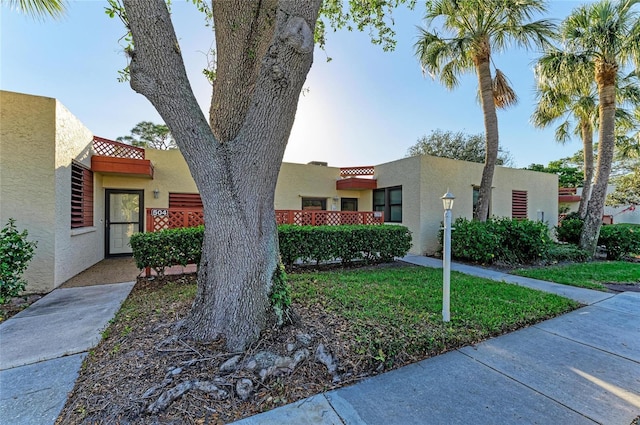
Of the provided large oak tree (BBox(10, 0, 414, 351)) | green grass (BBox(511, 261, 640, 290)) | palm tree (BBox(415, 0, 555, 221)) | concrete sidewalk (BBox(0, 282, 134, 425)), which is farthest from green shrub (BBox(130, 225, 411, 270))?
palm tree (BBox(415, 0, 555, 221))

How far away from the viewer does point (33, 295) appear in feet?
16.0

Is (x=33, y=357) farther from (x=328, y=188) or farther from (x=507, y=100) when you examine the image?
(x=507, y=100)

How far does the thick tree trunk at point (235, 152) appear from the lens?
2492mm

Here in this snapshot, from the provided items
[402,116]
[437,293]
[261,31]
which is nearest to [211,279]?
[261,31]

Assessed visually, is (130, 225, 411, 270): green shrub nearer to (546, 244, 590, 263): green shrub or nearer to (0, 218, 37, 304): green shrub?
(0, 218, 37, 304): green shrub

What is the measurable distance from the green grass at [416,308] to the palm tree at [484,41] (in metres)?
4.74

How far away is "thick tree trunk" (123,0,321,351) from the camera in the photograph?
2.49 m

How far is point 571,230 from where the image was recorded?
10.3 meters

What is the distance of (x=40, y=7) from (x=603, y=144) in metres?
14.5

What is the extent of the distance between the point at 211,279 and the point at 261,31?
9.90ft

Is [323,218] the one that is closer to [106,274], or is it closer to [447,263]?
[447,263]

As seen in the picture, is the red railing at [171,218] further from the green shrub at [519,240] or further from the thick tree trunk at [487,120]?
the thick tree trunk at [487,120]

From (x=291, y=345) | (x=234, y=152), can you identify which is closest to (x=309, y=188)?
(x=234, y=152)

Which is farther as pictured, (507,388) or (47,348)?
(47,348)
